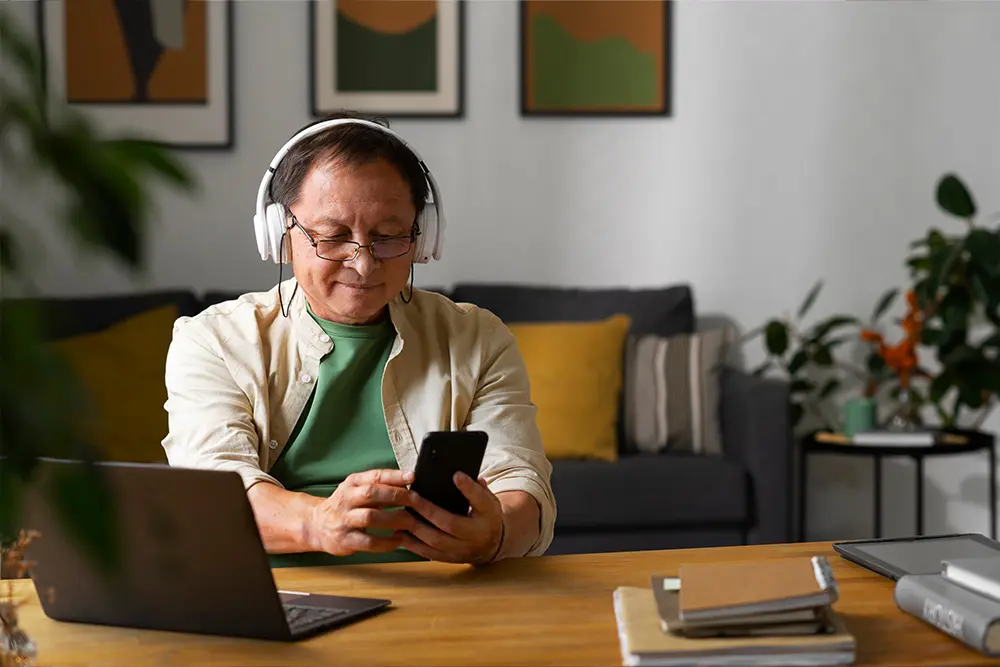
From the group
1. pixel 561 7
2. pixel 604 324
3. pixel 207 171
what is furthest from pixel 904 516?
pixel 207 171

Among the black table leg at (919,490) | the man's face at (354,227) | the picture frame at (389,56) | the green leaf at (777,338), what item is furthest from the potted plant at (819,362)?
the man's face at (354,227)

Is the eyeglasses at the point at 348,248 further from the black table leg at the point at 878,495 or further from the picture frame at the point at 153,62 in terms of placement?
the black table leg at the point at 878,495

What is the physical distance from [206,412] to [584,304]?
Result: 2.07m

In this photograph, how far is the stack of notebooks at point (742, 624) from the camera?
0.90m

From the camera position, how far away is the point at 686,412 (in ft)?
10.5

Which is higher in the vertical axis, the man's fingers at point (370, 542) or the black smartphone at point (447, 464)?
the black smartphone at point (447, 464)

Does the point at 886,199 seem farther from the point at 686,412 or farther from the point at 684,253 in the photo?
the point at 686,412

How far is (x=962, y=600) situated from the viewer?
1.00 m

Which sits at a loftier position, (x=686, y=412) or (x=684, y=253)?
(x=684, y=253)

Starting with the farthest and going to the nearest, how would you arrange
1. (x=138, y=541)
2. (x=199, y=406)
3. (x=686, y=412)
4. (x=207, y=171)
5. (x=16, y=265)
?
(x=207, y=171) < (x=686, y=412) < (x=199, y=406) < (x=138, y=541) < (x=16, y=265)

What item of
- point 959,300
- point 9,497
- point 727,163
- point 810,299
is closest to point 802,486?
point 810,299

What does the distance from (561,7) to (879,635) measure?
2.98m

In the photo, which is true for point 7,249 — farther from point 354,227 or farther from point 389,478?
point 354,227

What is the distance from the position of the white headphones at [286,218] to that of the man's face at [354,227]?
4cm
